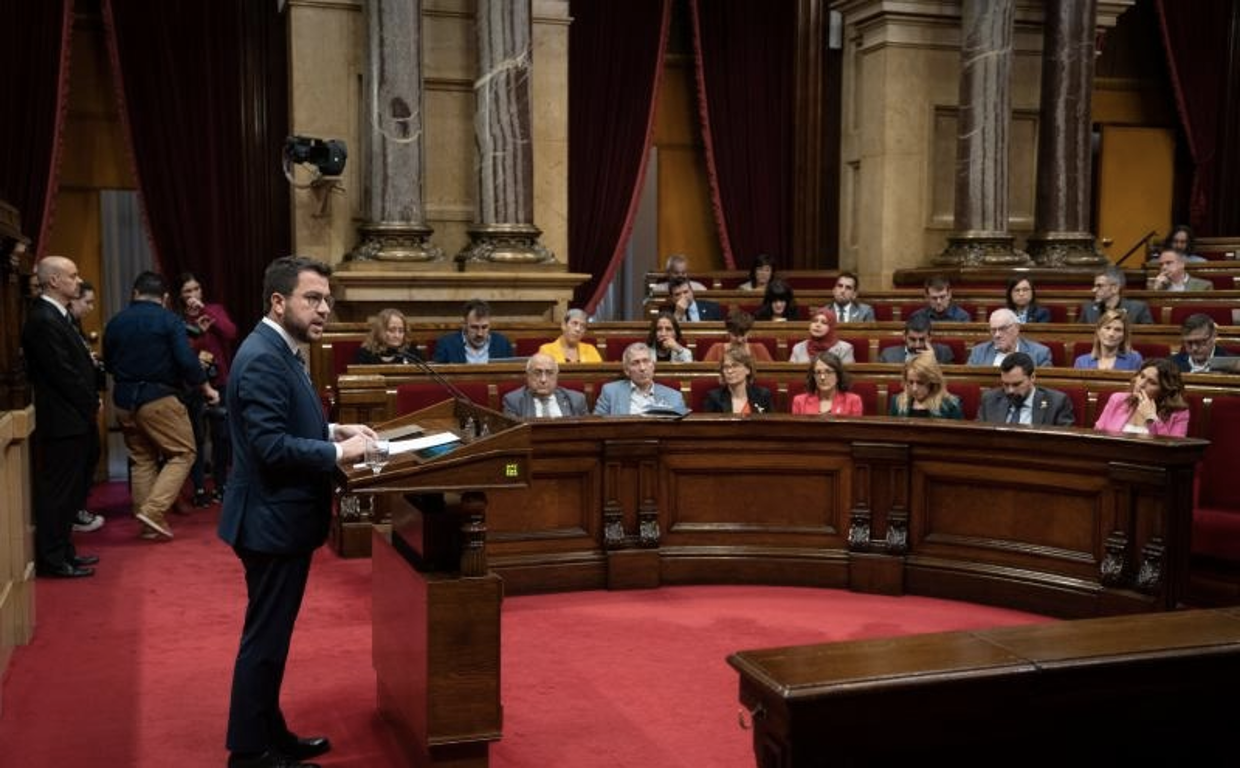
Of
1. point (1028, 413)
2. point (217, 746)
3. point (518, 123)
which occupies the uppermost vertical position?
point (518, 123)

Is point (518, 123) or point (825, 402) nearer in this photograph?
point (825, 402)

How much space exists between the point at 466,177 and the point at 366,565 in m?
4.11

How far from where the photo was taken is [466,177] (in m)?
9.05

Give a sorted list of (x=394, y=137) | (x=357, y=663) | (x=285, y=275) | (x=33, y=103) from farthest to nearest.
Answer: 1. (x=33, y=103)
2. (x=394, y=137)
3. (x=357, y=663)
4. (x=285, y=275)

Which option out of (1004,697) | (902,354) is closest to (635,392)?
(902,354)

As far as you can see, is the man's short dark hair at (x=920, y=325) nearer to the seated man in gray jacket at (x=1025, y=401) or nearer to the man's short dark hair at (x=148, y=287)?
the seated man in gray jacket at (x=1025, y=401)

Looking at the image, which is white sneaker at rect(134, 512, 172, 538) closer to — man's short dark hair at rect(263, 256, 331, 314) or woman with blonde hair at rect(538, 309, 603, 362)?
woman with blonde hair at rect(538, 309, 603, 362)

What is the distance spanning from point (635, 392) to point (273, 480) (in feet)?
9.57

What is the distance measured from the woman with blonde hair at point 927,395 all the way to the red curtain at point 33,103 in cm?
639

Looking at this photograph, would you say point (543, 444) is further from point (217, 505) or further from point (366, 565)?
point (217, 505)

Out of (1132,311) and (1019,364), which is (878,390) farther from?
(1132,311)

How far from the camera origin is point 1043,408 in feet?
17.8

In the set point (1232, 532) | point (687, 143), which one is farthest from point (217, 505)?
point (687, 143)

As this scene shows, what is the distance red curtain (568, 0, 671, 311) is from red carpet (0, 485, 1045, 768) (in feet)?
17.6
